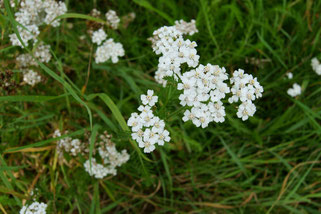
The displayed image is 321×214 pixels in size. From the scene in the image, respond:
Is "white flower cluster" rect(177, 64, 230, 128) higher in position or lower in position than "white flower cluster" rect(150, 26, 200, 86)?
lower

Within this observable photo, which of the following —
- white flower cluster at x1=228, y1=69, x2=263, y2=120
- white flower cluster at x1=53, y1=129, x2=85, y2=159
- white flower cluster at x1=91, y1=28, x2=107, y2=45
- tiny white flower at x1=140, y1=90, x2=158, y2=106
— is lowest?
white flower cluster at x1=228, y1=69, x2=263, y2=120

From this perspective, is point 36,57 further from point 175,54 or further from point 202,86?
point 202,86

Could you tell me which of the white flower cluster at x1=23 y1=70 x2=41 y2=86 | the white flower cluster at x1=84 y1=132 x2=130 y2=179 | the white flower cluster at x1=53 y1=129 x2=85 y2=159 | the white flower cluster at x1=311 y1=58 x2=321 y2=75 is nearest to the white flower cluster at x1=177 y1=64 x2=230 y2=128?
the white flower cluster at x1=84 y1=132 x2=130 y2=179

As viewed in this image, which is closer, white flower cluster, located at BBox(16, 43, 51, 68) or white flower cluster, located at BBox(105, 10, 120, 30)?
white flower cluster, located at BBox(16, 43, 51, 68)

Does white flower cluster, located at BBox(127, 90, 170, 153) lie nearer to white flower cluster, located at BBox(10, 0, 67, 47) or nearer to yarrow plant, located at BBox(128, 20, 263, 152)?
yarrow plant, located at BBox(128, 20, 263, 152)

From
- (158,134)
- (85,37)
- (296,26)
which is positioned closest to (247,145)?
(296,26)

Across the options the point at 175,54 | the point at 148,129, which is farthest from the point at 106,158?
the point at 175,54
